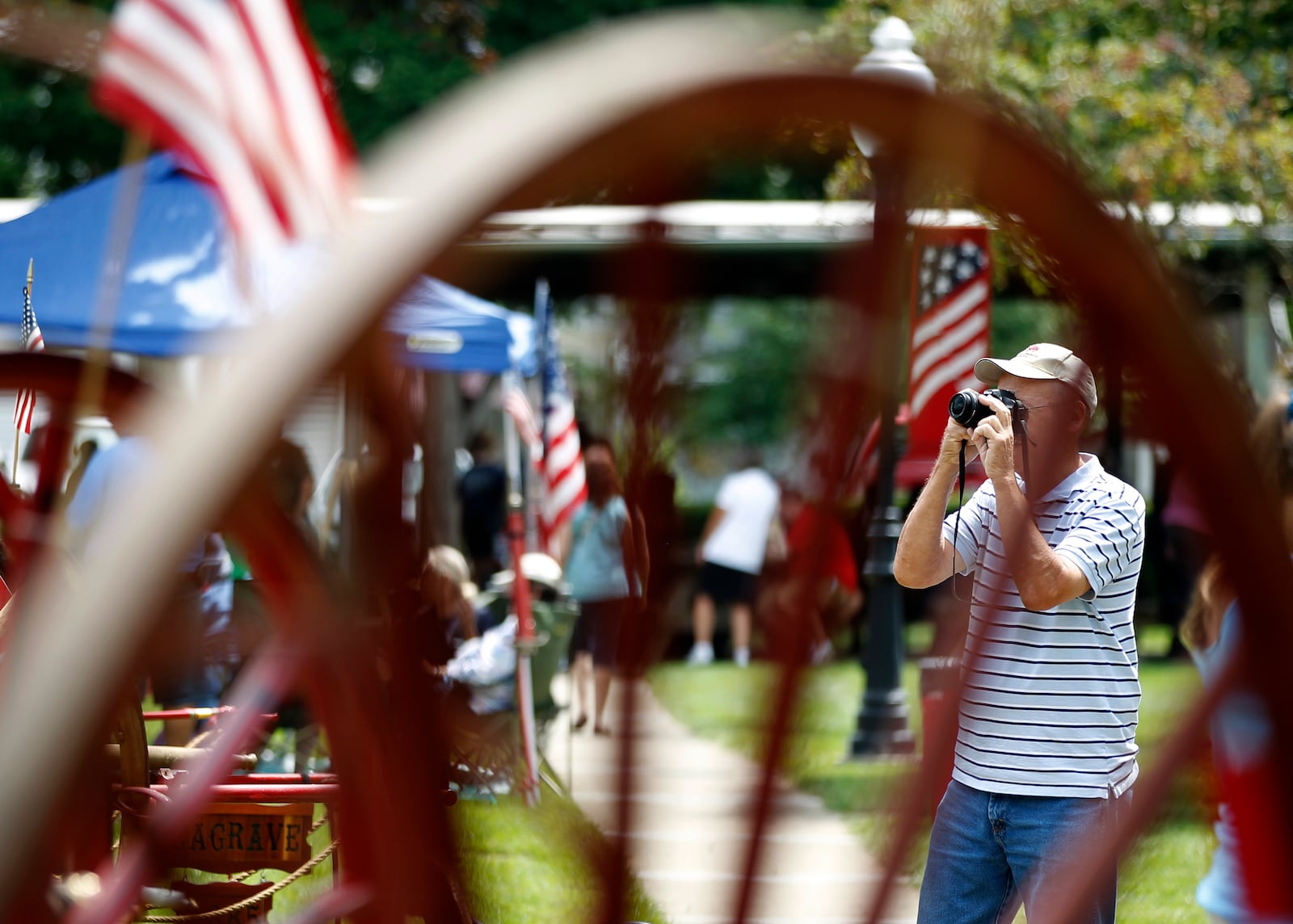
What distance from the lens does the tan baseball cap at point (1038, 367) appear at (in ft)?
7.96

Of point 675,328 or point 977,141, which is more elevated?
point 977,141

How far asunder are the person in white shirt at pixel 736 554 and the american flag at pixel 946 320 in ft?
16.2

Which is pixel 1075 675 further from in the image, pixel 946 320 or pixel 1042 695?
pixel 946 320

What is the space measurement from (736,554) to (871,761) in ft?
12.3

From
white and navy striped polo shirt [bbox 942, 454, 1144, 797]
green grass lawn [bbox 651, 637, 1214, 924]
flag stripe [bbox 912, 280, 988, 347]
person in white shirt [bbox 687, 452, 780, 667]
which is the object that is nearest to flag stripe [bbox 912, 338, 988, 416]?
flag stripe [bbox 912, 280, 988, 347]

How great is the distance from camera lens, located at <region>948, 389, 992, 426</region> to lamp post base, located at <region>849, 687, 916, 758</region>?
5.07 metres

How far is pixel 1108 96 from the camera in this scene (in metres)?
11.5

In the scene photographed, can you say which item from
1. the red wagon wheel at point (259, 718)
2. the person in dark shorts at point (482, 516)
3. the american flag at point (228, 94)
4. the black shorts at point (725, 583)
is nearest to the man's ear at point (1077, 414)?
the red wagon wheel at point (259, 718)

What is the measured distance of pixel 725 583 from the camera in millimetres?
11875

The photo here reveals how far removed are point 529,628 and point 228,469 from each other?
231 inches

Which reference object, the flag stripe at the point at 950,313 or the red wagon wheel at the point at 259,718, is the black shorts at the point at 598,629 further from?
the red wagon wheel at the point at 259,718

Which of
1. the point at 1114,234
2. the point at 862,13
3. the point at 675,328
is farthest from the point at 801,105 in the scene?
the point at 862,13

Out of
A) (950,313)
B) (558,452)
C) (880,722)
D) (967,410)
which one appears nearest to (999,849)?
(967,410)

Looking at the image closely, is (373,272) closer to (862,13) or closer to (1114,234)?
(1114,234)
